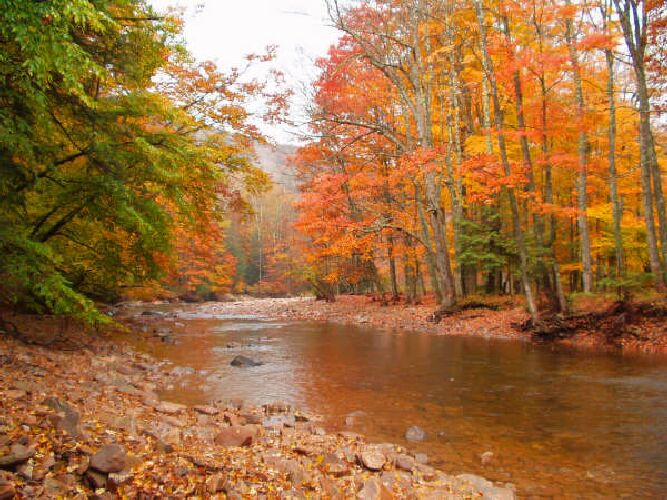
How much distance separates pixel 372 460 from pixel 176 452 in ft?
6.20

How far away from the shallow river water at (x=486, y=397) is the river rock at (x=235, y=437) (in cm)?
160

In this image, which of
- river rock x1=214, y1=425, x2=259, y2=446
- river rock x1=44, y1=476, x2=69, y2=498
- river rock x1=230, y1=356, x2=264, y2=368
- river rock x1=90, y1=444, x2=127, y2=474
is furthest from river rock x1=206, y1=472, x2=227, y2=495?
river rock x1=230, y1=356, x2=264, y2=368

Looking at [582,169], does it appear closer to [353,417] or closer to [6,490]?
[353,417]

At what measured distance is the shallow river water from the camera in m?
5.00

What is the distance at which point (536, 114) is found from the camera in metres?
17.4

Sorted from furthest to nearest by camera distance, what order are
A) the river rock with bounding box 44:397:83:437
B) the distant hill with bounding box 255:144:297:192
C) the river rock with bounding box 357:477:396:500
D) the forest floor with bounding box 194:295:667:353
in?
the distant hill with bounding box 255:144:297:192 → the forest floor with bounding box 194:295:667:353 → the river rock with bounding box 44:397:83:437 → the river rock with bounding box 357:477:396:500

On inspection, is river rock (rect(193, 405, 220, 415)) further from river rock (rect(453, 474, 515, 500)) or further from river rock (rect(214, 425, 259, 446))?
river rock (rect(453, 474, 515, 500))

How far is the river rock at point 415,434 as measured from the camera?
579 cm

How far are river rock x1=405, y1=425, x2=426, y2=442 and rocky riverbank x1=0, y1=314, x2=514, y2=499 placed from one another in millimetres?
513

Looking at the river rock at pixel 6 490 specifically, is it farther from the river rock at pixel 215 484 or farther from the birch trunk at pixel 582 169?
the birch trunk at pixel 582 169

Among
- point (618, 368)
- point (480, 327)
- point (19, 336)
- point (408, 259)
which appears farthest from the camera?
point (408, 259)

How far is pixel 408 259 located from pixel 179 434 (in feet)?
64.1

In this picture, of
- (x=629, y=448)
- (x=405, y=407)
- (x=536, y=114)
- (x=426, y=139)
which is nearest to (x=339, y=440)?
(x=405, y=407)

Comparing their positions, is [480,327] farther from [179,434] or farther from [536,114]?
[179,434]
